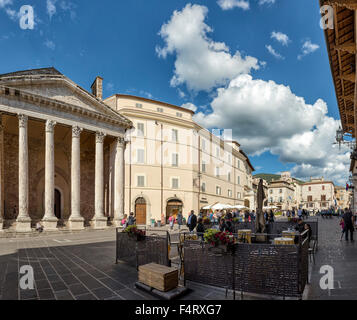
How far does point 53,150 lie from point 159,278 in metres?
16.3

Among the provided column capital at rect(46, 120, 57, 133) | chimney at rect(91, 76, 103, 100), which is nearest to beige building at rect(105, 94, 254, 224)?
chimney at rect(91, 76, 103, 100)

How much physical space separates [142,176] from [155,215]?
4.86m

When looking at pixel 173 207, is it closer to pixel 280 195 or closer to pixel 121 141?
pixel 121 141

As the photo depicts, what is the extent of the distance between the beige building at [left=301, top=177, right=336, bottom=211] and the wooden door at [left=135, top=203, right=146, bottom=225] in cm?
8235

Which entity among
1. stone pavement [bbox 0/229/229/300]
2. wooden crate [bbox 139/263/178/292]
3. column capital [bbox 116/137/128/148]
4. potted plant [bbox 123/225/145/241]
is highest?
column capital [bbox 116/137/128/148]

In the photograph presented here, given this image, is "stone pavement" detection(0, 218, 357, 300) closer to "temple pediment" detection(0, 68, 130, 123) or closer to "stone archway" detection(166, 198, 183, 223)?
"temple pediment" detection(0, 68, 130, 123)

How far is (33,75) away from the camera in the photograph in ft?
55.1

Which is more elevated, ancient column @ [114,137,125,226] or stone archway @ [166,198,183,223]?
ancient column @ [114,137,125,226]

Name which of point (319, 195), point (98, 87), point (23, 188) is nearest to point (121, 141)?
point (98, 87)

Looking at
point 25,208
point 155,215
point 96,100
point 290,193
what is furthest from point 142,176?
point 290,193

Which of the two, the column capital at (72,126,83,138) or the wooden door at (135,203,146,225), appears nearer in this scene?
the column capital at (72,126,83,138)

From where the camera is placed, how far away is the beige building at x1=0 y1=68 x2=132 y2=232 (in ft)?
53.3
